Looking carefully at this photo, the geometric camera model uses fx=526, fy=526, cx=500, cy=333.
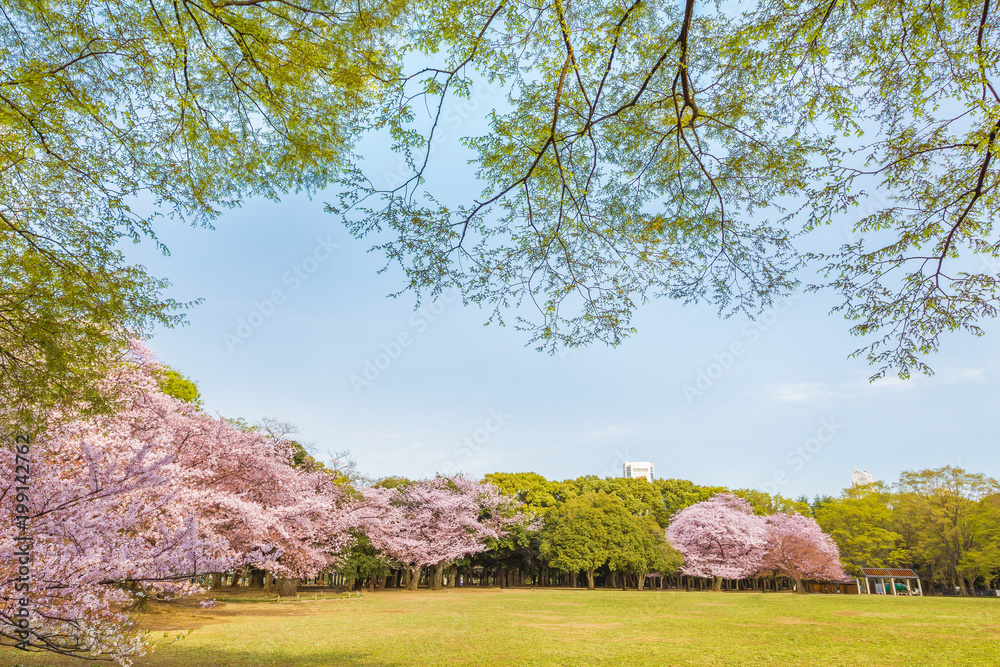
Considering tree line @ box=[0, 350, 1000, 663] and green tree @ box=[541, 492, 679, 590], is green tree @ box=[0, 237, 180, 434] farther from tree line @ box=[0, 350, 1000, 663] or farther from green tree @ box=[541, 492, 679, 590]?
green tree @ box=[541, 492, 679, 590]

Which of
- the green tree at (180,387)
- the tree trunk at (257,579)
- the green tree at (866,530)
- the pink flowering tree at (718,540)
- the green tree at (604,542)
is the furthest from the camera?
the green tree at (866,530)

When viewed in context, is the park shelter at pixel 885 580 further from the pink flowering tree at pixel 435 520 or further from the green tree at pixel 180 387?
the green tree at pixel 180 387

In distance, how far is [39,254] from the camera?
16.3ft

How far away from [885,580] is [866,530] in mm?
4211

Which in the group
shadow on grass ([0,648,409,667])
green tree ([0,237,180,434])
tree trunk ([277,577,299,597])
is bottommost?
tree trunk ([277,577,299,597])

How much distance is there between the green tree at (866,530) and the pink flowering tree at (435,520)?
72.7ft

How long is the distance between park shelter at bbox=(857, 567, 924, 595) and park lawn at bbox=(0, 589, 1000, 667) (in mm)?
19536

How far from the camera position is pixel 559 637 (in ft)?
37.8

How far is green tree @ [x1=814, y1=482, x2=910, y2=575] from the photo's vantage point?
34156 mm

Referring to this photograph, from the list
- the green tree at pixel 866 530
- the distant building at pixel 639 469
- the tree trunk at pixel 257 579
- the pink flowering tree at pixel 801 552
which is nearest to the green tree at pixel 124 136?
the tree trunk at pixel 257 579

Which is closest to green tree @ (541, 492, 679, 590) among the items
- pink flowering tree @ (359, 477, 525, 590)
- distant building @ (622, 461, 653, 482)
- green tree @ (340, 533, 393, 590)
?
pink flowering tree @ (359, 477, 525, 590)

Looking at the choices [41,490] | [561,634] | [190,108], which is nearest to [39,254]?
[190,108]

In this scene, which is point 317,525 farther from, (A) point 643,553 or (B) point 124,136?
(A) point 643,553

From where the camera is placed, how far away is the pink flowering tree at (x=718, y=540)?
32.5 meters
